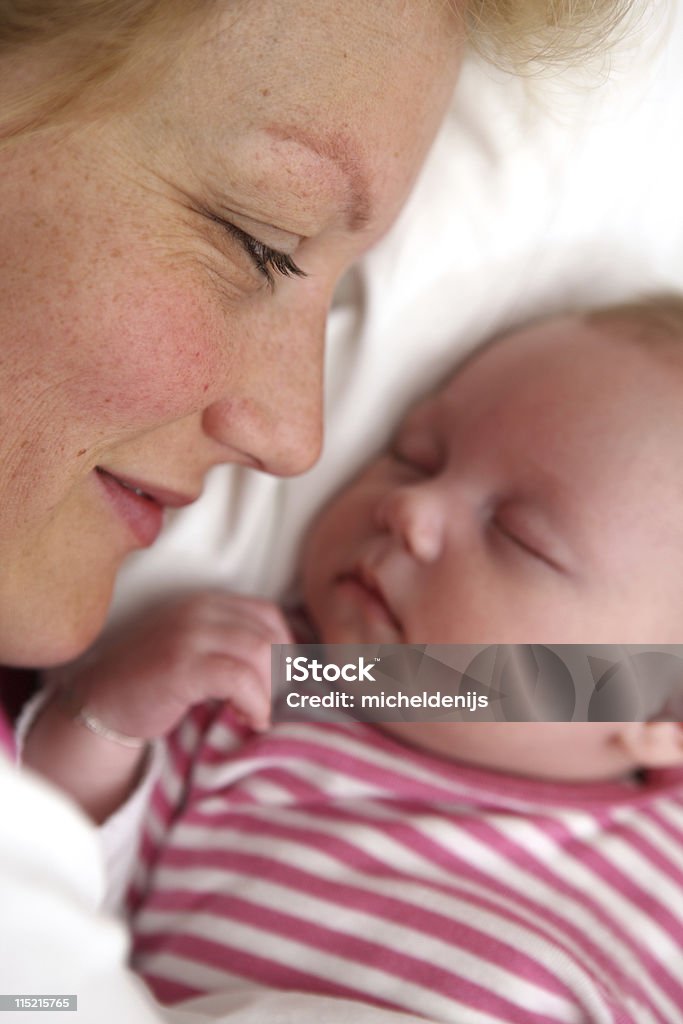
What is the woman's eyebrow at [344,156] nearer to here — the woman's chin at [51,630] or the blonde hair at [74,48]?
the blonde hair at [74,48]

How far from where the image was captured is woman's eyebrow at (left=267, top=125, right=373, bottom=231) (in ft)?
2.87

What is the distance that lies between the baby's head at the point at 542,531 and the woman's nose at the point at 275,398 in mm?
246

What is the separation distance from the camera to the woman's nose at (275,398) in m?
1.04

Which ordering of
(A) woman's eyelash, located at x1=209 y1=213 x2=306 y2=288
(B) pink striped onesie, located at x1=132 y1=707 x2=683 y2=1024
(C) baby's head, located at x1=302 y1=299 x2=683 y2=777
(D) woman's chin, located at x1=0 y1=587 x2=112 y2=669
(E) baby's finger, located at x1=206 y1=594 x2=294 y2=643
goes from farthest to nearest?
(E) baby's finger, located at x1=206 y1=594 x2=294 y2=643
(C) baby's head, located at x1=302 y1=299 x2=683 y2=777
(B) pink striped onesie, located at x1=132 y1=707 x2=683 y2=1024
(D) woman's chin, located at x1=0 y1=587 x2=112 y2=669
(A) woman's eyelash, located at x1=209 y1=213 x2=306 y2=288

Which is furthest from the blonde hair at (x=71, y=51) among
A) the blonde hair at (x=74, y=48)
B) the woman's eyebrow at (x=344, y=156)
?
the woman's eyebrow at (x=344, y=156)

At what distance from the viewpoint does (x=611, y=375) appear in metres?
1.34

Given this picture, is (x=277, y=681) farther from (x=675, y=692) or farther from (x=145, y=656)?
(x=675, y=692)

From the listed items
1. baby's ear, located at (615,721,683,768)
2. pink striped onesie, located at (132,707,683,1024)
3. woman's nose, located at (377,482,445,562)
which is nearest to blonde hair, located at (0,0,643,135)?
woman's nose, located at (377,482,445,562)

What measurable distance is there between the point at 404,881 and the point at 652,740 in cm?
38

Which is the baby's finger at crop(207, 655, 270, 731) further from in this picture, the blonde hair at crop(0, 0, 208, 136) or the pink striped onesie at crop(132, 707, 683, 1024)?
the blonde hair at crop(0, 0, 208, 136)

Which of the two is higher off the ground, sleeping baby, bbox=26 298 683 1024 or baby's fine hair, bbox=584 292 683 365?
baby's fine hair, bbox=584 292 683 365

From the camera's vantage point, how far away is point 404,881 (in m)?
1.25

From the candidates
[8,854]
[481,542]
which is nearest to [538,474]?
[481,542]

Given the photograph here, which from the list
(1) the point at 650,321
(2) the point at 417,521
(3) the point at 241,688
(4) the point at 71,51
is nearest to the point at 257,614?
→ (3) the point at 241,688
